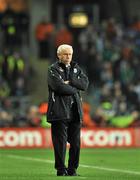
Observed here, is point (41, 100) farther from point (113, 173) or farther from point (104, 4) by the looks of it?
point (113, 173)

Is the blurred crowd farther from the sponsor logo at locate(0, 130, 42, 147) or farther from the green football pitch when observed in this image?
the green football pitch

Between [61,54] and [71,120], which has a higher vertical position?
[61,54]

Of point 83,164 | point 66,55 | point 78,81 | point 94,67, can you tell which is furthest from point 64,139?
point 94,67

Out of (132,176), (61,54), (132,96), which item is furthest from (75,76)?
(132,96)

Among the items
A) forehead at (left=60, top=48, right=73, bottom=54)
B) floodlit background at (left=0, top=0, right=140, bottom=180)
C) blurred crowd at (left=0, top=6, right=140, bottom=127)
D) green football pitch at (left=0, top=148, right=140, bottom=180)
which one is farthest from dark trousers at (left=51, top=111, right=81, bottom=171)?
blurred crowd at (left=0, top=6, right=140, bottom=127)

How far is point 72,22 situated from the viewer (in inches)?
1585

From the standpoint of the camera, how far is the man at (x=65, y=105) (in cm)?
1689

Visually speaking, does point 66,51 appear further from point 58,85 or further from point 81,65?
point 81,65

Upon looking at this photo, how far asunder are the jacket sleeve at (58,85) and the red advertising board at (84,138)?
11838mm

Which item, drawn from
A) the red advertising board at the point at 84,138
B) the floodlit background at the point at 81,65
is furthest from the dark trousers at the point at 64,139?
the red advertising board at the point at 84,138

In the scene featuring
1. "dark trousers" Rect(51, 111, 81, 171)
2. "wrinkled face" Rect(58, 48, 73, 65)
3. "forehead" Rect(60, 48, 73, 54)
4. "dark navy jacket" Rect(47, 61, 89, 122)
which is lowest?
"dark trousers" Rect(51, 111, 81, 171)

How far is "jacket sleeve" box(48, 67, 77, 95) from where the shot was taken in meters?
16.8

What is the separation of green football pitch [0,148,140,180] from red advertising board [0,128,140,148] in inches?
35.9

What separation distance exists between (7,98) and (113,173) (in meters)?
16.3
